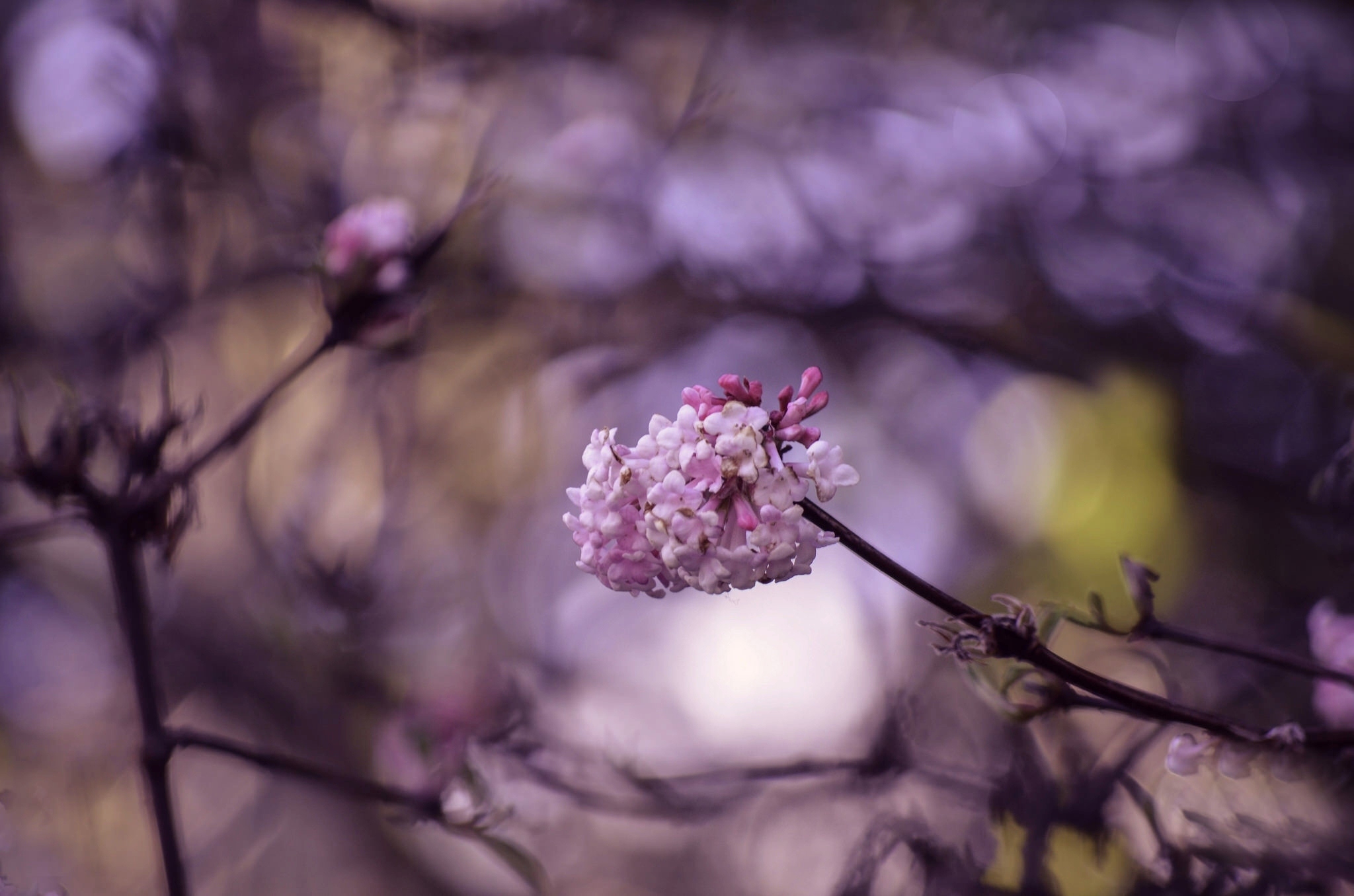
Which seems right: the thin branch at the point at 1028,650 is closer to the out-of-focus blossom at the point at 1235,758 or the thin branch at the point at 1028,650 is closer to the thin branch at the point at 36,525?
the out-of-focus blossom at the point at 1235,758

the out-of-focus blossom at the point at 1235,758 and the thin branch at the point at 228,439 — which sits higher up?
the thin branch at the point at 228,439

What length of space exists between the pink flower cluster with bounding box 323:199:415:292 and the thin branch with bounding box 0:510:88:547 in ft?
1.45

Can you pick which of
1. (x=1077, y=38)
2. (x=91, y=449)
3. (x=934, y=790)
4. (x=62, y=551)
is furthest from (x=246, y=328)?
(x=1077, y=38)

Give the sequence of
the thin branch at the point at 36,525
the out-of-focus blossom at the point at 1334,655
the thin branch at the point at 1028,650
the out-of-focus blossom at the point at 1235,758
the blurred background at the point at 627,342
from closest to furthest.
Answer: the thin branch at the point at 1028,650
the out-of-focus blossom at the point at 1235,758
the thin branch at the point at 36,525
the out-of-focus blossom at the point at 1334,655
the blurred background at the point at 627,342

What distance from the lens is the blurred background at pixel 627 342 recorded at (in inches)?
98.7

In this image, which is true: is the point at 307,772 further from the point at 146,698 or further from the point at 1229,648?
the point at 1229,648

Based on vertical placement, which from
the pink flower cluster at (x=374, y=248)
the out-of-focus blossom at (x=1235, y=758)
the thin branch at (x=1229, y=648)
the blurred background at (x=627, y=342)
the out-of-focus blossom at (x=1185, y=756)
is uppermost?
the pink flower cluster at (x=374, y=248)

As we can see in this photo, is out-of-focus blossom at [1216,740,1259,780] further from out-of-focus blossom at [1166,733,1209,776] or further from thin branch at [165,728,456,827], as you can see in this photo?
thin branch at [165,728,456,827]

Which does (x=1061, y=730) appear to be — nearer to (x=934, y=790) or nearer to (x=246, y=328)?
(x=934, y=790)

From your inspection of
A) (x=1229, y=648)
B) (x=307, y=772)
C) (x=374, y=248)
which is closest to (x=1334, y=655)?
(x=1229, y=648)

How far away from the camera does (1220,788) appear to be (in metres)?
1.07

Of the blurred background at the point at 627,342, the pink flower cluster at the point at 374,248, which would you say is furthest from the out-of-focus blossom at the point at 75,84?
the pink flower cluster at the point at 374,248

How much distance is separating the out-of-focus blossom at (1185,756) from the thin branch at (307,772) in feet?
2.84

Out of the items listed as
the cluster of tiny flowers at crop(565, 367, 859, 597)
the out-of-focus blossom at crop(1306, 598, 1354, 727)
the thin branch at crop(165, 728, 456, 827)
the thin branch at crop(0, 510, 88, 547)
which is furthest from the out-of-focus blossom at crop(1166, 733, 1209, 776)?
the thin branch at crop(0, 510, 88, 547)
